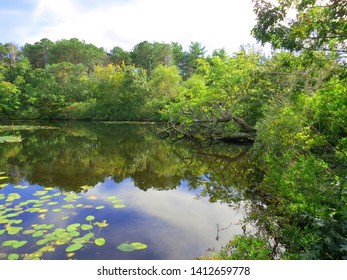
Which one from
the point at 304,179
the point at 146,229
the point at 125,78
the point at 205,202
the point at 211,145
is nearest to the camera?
the point at 304,179

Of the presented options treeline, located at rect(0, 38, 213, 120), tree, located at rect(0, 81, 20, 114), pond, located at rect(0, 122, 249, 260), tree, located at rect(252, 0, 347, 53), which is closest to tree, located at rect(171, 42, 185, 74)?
treeline, located at rect(0, 38, 213, 120)

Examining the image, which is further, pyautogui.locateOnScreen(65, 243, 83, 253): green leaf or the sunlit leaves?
the sunlit leaves

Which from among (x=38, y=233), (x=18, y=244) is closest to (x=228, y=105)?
(x=38, y=233)

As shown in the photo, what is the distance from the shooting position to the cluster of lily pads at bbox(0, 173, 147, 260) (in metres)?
4.53

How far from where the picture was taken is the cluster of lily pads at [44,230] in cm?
453

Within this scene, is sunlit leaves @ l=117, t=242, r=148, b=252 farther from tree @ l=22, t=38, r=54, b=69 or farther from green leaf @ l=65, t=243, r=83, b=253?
tree @ l=22, t=38, r=54, b=69

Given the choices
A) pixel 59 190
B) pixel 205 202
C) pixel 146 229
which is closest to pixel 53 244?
pixel 146 229

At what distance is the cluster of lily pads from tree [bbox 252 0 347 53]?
532cm

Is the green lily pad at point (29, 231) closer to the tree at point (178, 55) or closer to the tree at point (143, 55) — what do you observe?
the tree at point (143, 55)

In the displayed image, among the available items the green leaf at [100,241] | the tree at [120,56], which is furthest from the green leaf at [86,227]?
the tree at [120,56]

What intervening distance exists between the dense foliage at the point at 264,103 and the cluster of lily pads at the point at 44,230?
252cm

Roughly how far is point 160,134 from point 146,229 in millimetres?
17254

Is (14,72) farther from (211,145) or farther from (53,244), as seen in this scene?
(53,244)

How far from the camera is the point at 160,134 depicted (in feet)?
74.2
